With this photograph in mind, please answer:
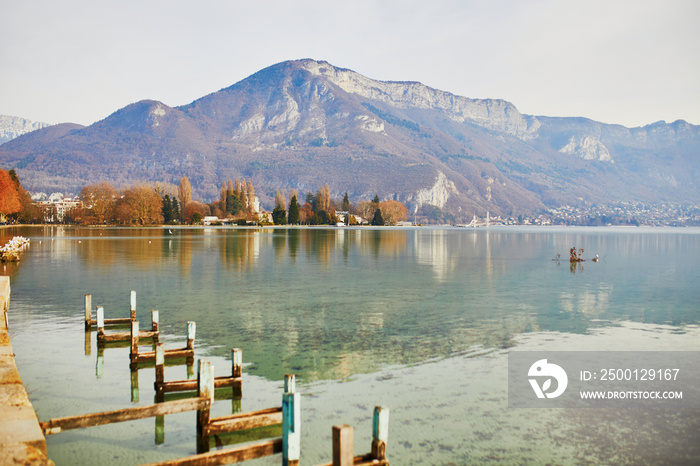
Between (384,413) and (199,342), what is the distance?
38.3 feet

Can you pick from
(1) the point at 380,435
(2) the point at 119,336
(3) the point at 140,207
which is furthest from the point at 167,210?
(1) the point at 380,435

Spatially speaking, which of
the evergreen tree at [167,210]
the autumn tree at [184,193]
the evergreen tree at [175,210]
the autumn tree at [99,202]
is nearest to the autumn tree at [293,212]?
the autumn tree at [184,193]

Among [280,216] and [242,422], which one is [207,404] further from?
[280,216]

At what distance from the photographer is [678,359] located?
1584cm

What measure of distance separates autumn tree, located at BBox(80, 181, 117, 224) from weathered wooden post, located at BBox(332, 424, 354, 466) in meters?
173

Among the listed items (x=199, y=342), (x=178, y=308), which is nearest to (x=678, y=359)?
(x=199, y=342)

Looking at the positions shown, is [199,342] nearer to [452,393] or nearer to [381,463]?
[452,393]

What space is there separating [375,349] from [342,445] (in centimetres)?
1019

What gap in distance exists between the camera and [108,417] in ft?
27.3

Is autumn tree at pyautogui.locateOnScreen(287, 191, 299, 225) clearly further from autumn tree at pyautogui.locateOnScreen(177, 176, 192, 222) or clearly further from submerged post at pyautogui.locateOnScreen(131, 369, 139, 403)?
submerged post at pyautogui.locateOnScreen(131, 369, 139, 403)

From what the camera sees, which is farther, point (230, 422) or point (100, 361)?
point (100, 361)

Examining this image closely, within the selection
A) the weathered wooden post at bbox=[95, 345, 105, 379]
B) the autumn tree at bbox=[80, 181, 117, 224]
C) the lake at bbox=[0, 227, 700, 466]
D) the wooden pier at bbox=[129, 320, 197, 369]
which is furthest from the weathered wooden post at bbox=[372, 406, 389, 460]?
the autumn tree at bbox=[80, 181, 117, 224]

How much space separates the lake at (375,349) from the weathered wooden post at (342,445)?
280 centimetres

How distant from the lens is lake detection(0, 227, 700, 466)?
985 cm
